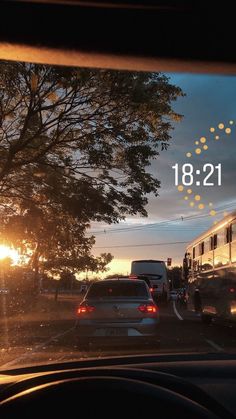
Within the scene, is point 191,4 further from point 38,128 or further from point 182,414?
point 38,128

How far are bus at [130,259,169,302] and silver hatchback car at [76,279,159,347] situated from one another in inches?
1127

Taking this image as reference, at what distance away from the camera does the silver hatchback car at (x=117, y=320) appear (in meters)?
12.3

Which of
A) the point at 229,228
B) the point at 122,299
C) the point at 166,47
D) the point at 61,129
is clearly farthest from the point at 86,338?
the point at 61,129

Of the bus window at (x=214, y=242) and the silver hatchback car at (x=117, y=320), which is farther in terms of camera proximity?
the bus window at (x=214, y=242)

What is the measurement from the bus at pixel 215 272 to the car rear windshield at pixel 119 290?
3679 millimetres

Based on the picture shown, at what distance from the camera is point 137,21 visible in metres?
5.11

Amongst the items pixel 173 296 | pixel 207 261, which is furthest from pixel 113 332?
pixel 173 296

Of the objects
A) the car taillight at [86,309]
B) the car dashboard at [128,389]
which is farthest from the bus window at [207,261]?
the car dashboard at [128,389]

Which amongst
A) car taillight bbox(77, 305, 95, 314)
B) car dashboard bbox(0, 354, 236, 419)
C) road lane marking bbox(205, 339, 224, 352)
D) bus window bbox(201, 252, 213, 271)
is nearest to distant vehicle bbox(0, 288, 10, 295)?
bus window bbox(201, 252, 213, 271)

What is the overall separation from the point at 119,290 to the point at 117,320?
3.27 feet

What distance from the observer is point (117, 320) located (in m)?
12.4

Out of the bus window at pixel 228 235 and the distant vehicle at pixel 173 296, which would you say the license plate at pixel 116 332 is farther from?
the distant vehicle at pixel 173 296

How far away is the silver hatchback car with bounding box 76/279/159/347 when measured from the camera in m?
12.3

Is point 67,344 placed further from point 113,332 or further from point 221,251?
point 221,251
